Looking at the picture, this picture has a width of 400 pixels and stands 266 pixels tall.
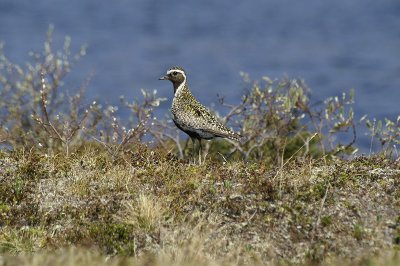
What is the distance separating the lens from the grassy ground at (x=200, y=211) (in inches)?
443

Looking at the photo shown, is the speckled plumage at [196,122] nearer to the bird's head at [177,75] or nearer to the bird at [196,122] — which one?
the bird at [196,122]

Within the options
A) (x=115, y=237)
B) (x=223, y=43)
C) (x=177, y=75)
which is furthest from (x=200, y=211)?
(x=223, y=43)

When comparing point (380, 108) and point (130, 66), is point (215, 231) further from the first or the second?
point (130, 66)

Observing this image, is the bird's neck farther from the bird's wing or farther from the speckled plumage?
the bird's wing

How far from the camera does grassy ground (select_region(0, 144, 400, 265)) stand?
11258 millimetres

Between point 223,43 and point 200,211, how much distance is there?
6117cm

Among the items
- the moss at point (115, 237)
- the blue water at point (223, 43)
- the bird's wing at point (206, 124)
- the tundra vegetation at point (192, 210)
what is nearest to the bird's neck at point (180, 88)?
the bird's wing at point (206, 124)

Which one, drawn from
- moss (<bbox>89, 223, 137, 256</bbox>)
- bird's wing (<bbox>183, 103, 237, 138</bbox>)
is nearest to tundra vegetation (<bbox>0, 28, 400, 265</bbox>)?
moss (<bbox>89, 223, 137, 256</bbox>)

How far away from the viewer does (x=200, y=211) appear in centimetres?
1202

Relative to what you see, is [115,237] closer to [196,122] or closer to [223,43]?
[196,122]

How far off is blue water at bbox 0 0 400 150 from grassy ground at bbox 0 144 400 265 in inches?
1336

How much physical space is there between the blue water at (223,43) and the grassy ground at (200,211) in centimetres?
3392

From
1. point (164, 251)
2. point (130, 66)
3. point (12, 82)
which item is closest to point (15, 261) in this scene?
point (164, 251)

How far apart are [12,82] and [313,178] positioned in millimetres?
13098
